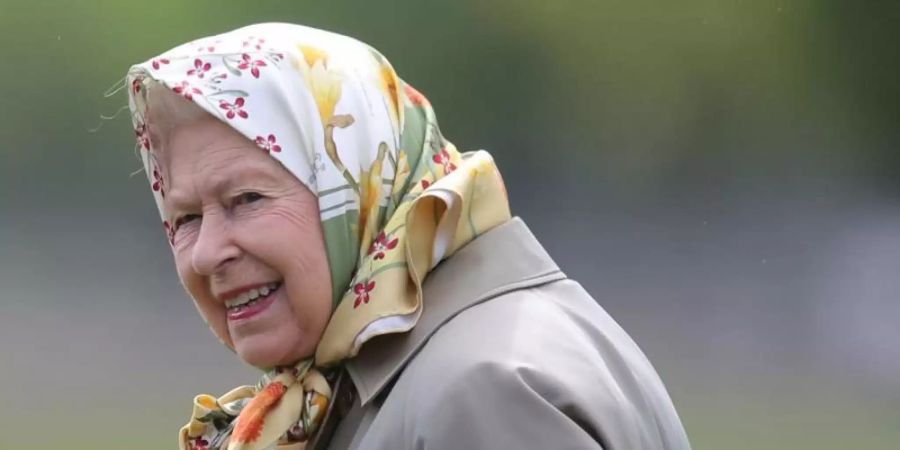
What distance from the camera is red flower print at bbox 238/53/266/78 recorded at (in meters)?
1.00

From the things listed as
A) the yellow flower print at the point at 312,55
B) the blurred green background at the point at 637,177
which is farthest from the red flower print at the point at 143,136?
the blurred green background at the point at 637,177

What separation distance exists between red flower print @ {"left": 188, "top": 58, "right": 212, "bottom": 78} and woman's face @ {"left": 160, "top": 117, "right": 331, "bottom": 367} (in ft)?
0.17

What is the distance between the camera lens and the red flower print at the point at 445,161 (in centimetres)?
107

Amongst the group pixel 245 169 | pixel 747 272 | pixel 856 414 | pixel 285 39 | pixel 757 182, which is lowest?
pixel 856 414

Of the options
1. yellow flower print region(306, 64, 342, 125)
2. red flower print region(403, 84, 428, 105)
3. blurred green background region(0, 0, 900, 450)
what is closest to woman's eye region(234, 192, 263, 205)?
yellow flower print region(306, 64, 342, 125)

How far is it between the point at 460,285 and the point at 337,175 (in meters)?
0.18

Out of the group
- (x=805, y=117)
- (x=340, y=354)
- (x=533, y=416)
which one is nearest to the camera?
(x=533, y=416)

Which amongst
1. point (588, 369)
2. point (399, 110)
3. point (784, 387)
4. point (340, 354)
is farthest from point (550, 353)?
point (784, 387)

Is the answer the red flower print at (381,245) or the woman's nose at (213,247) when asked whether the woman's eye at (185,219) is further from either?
the red flower print at (381,245)

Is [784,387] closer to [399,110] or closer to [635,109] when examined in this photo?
Result: [635,109]

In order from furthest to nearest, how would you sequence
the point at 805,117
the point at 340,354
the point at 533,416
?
the point at 805,117 → the point at 340,354 → the point at 533,416

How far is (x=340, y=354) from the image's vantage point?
0.97 m

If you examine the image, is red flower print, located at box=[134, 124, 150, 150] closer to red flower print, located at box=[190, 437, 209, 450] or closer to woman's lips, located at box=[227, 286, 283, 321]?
woman's lips, located at box=[227, 286, 283, 321]

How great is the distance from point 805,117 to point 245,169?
55.0 inches
